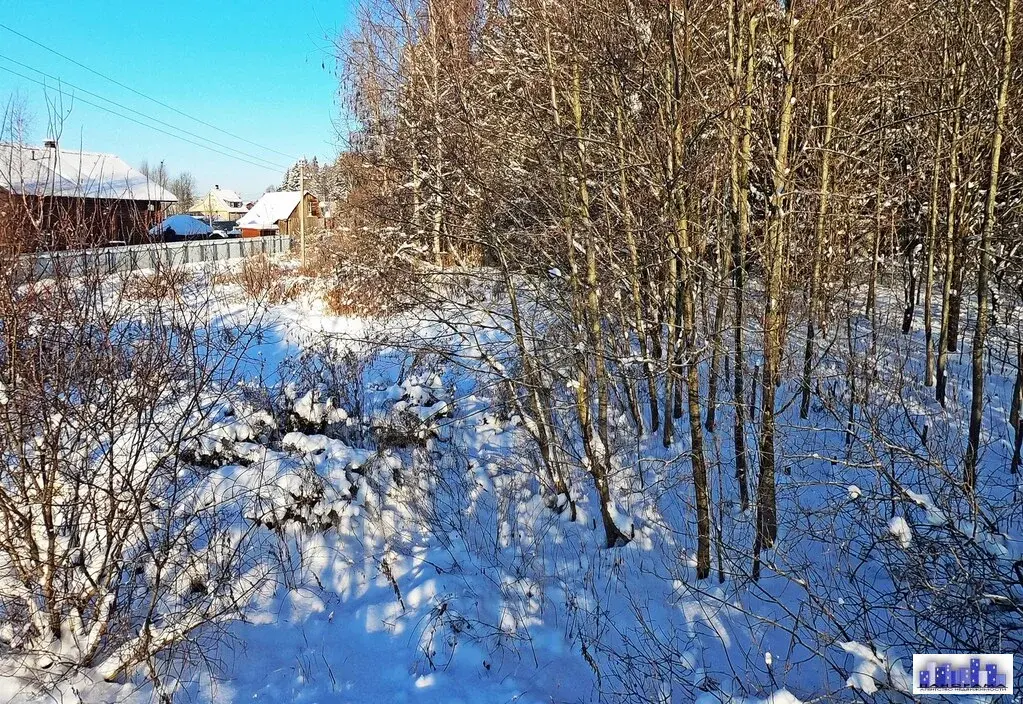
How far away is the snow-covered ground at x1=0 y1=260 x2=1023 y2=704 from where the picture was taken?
3262 millimetres

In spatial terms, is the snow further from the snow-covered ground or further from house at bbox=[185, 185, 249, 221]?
house at bbox=[185, 185, 249, 221]

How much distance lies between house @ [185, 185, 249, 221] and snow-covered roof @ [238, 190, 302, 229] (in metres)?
9.19

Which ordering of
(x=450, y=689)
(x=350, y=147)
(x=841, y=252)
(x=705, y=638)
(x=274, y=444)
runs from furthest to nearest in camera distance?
(x=350, y=147), (x=841, y=252), (x=274, y=444), (x=705, y=638), (x=450, y=689)

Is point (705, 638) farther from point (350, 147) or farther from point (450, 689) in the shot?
point (350, 147)

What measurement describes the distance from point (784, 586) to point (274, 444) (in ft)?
15.9

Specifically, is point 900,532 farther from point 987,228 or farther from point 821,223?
point 987,228

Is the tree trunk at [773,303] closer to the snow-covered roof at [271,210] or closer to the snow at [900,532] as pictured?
the snow at [900,532]

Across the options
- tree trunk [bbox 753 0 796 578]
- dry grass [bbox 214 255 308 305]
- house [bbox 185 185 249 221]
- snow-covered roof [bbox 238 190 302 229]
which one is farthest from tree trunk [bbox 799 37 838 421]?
house [bbox 185 185 249 221]

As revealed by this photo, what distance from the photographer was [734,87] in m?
3.75

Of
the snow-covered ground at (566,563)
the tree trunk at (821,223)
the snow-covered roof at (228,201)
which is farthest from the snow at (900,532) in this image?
the snow-covered roof at (228,201)

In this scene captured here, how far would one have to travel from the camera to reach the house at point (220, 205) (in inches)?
2559

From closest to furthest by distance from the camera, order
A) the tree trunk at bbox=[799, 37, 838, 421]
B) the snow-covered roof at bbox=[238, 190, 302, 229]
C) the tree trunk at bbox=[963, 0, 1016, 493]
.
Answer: the tree trunk at bbox=[799, 37, 838, 421]
the tree trunk at bbox=[963, 0, 1016, 493]
the snow-covered roof at bbox=[238, 190, 302, 229]

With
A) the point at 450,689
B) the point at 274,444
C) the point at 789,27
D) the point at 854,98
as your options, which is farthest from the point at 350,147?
the point at 450,689

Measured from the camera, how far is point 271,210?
49688 mm
